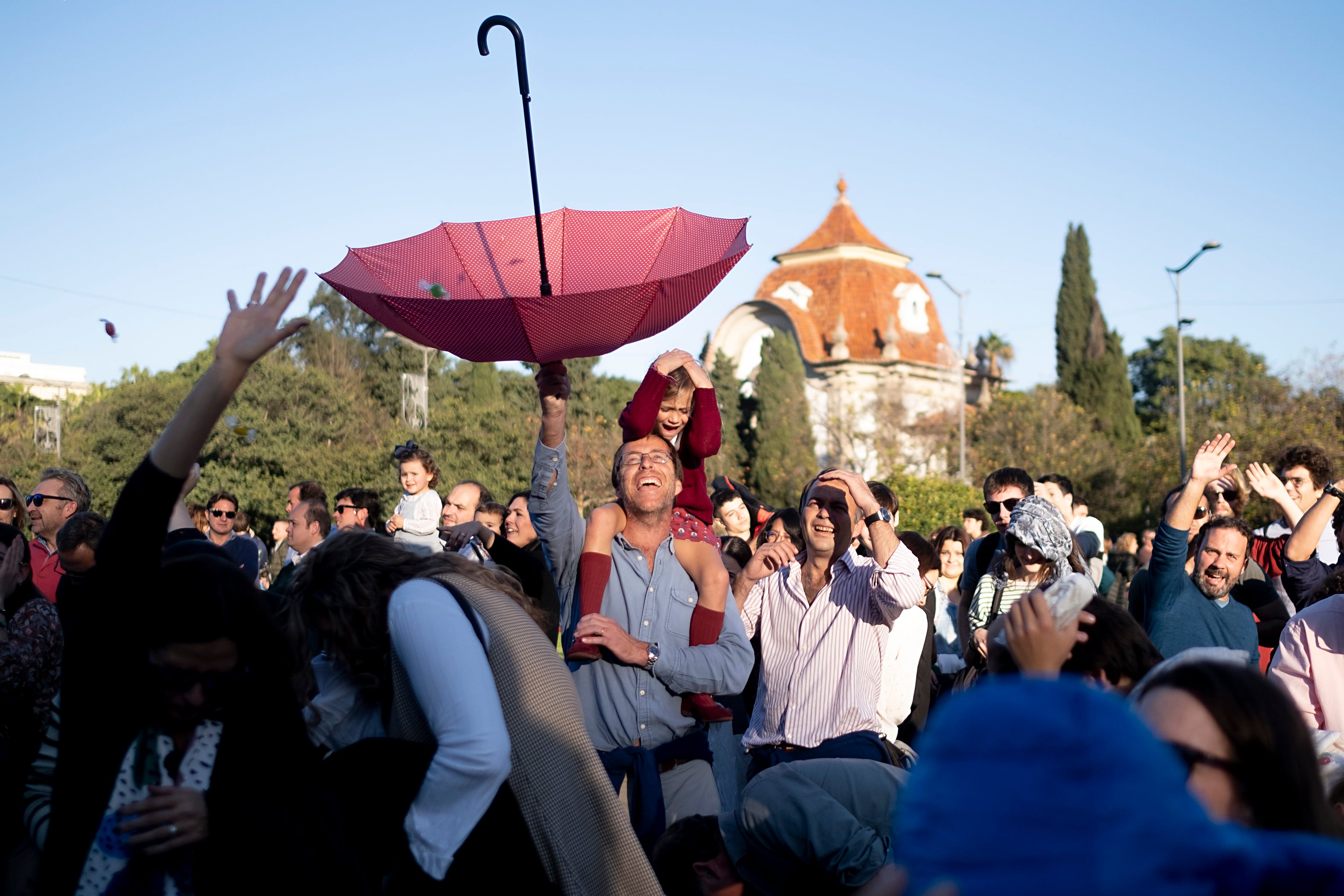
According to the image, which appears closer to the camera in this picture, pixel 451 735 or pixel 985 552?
pixel 451 735

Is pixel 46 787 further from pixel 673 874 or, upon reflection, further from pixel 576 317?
pixel 576 317

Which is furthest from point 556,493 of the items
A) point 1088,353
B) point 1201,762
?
point 1088,353

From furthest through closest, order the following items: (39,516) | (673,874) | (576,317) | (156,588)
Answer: (39,516) < (576,317) < (673,874) < (156,588)

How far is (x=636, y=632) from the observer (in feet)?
13.2

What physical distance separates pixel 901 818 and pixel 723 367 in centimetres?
4710

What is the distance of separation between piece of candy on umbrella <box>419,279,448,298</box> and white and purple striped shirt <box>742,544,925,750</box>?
201 centimetres

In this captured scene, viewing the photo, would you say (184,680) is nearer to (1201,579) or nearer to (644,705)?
(644,705)

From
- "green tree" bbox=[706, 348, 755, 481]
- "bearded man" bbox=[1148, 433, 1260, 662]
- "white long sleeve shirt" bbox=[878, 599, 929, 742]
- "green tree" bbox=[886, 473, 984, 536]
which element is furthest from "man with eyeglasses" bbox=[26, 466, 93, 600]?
"green tree" bbox=[706, 348, 755, 481]

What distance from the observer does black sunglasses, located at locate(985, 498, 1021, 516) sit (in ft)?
22.2

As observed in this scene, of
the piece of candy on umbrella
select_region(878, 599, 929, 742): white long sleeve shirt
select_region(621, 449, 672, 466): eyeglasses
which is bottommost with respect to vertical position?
select_region(878, 599, 929, 742): white long sleeve shirt

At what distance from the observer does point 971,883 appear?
1081 mm

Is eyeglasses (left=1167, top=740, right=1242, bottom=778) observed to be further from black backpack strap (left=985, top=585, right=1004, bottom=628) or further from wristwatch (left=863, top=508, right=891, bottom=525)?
black backpack strap (left=985, top=585, right=1004, bottom=628)

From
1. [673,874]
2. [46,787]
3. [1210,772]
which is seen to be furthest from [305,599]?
[1210,772]

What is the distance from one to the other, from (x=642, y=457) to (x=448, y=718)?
1939 mm
